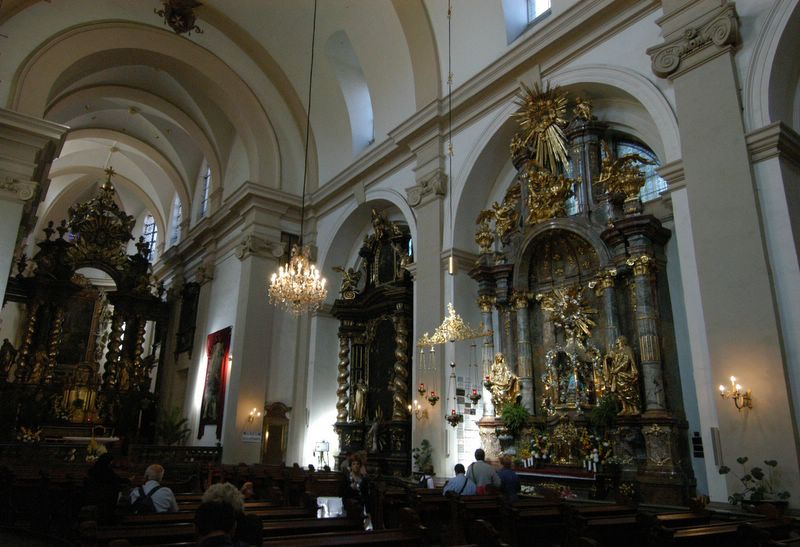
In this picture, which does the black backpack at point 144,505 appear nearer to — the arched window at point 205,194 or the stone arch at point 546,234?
the stone arch at point 546,234

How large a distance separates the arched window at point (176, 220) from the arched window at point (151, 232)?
122 inches

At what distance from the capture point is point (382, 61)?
14570mm

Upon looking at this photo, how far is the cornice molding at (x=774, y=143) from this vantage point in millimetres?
6988

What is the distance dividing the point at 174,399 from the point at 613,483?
1608 centimetres

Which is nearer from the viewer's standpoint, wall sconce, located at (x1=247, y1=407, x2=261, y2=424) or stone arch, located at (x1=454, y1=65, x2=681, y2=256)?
stone arch, located at (x1=454, y1=65, x2=681, y2=256)

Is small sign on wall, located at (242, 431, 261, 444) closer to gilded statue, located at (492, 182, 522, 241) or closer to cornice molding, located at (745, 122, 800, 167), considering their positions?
gilded statue, located at (492, 182, 522, 241)

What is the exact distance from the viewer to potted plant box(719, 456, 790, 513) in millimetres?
5984

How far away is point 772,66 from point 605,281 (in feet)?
11.9

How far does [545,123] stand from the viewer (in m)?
10.5

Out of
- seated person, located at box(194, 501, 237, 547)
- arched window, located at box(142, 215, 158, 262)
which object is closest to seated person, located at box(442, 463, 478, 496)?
seated person, located at box(194, 501, 237, 547)

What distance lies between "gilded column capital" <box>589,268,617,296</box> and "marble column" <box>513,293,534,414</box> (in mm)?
1403

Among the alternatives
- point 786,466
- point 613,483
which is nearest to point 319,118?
point 613,483

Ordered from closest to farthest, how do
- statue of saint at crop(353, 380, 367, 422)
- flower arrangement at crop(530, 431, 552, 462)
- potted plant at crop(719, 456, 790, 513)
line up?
potted plant at crop(719, 456, 790, 513) < flower arrangement at crop(530, 431, 552, 462) < statue of saint at crop(353, 380, 367, 422)

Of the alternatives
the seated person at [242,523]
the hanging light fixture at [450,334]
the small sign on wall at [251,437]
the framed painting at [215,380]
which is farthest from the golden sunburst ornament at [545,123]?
the framed painting at [215,380]
